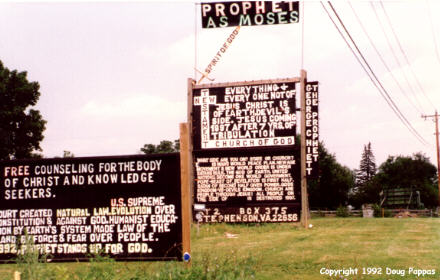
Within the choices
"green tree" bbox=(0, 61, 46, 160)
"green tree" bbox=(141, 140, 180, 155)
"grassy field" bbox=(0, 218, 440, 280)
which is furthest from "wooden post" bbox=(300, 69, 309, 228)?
"green tree" bbox=(141, 140, 180, 155)

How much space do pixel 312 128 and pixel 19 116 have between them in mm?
28683

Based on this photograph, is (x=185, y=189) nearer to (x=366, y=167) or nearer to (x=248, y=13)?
(x=248, y=13)

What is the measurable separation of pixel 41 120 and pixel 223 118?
26.6 metres

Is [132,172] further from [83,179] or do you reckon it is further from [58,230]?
[58,230]

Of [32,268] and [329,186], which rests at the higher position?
[32,268]

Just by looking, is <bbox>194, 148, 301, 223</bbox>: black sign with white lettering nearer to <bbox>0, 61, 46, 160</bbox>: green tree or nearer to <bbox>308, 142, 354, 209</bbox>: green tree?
<bbox>0, 61, 46, 160</bbox>: green tree

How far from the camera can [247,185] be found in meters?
20.1

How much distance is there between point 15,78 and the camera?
1695 inches

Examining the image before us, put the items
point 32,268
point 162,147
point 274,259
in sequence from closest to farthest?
point 32,268 < point 274,259 < point 162,147

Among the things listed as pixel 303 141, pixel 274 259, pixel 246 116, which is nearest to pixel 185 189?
pixel 274 259

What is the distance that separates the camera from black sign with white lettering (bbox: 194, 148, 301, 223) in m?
19.8

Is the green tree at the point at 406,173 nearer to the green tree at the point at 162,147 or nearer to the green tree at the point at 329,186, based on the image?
the green tree at the point at 329,186

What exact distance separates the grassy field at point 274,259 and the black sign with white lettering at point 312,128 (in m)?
2.38

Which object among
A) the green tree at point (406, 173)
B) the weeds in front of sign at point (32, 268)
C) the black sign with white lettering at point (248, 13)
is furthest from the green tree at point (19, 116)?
the green tree at point (406, 173)
